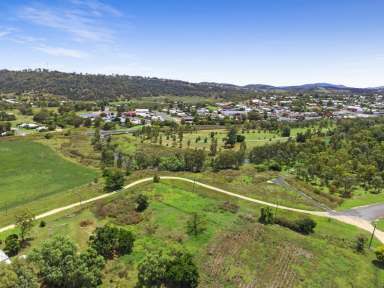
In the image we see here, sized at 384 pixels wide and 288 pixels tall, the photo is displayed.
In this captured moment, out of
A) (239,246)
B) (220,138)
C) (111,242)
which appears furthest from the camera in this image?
(220,138)

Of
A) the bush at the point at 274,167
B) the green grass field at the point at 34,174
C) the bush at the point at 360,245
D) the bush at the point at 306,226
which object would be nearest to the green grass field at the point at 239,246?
the bush at the point at 360,245

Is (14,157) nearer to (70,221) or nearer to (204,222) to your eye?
(70,221)

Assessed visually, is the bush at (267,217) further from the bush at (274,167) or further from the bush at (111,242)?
the bush at (274,167)

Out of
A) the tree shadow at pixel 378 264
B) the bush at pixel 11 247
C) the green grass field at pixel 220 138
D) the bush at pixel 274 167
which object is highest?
the bush at pixel 11 247

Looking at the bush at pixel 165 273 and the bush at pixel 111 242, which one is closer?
the bush at pixel 165 273

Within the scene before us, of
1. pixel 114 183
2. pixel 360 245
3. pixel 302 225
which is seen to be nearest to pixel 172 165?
pixel 114 183

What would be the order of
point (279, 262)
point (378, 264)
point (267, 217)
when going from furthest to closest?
point (267, 217) → point (378, 264) → point (279, 262)

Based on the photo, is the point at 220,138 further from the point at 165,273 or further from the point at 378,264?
the point at 165,273

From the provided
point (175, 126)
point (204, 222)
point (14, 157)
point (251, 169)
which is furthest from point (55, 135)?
point (204, 222)
